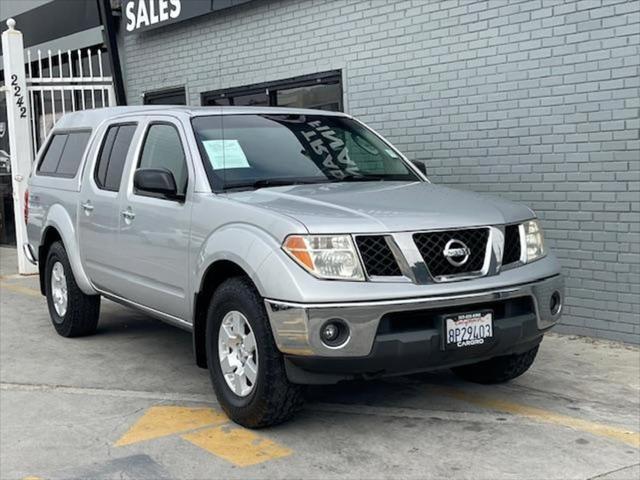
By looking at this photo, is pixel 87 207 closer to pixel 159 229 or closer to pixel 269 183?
pixel 159 229

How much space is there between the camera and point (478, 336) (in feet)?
13.7

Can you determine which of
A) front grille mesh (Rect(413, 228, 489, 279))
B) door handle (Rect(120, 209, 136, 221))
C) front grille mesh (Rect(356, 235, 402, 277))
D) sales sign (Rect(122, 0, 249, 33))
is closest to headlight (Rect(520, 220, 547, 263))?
front grille mesh (Rect(413, 228, 489, 279))

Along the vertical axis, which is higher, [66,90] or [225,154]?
[66,90]

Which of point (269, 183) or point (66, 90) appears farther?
point (66, 90)

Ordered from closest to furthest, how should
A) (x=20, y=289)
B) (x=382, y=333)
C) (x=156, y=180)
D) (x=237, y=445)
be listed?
(x=382, y=333) → (x=237, y=445) → (x=156, y=180) → (x=20, y=289)

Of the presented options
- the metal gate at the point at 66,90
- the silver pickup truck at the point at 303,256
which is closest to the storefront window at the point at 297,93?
the metal gate at the point at 66,90

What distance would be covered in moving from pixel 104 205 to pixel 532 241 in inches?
126

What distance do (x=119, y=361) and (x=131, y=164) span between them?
1590 millimetres

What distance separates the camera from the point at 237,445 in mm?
4289

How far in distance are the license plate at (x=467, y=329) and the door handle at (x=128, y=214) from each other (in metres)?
2.52

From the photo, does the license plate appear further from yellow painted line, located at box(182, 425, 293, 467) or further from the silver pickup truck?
yellow painted line, located at box(182, 425, 293, 467)

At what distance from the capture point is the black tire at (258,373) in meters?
4.16

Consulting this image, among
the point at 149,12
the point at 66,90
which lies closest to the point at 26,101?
the point at 66,90

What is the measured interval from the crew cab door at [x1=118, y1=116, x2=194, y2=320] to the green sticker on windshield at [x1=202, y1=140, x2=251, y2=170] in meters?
0.15
